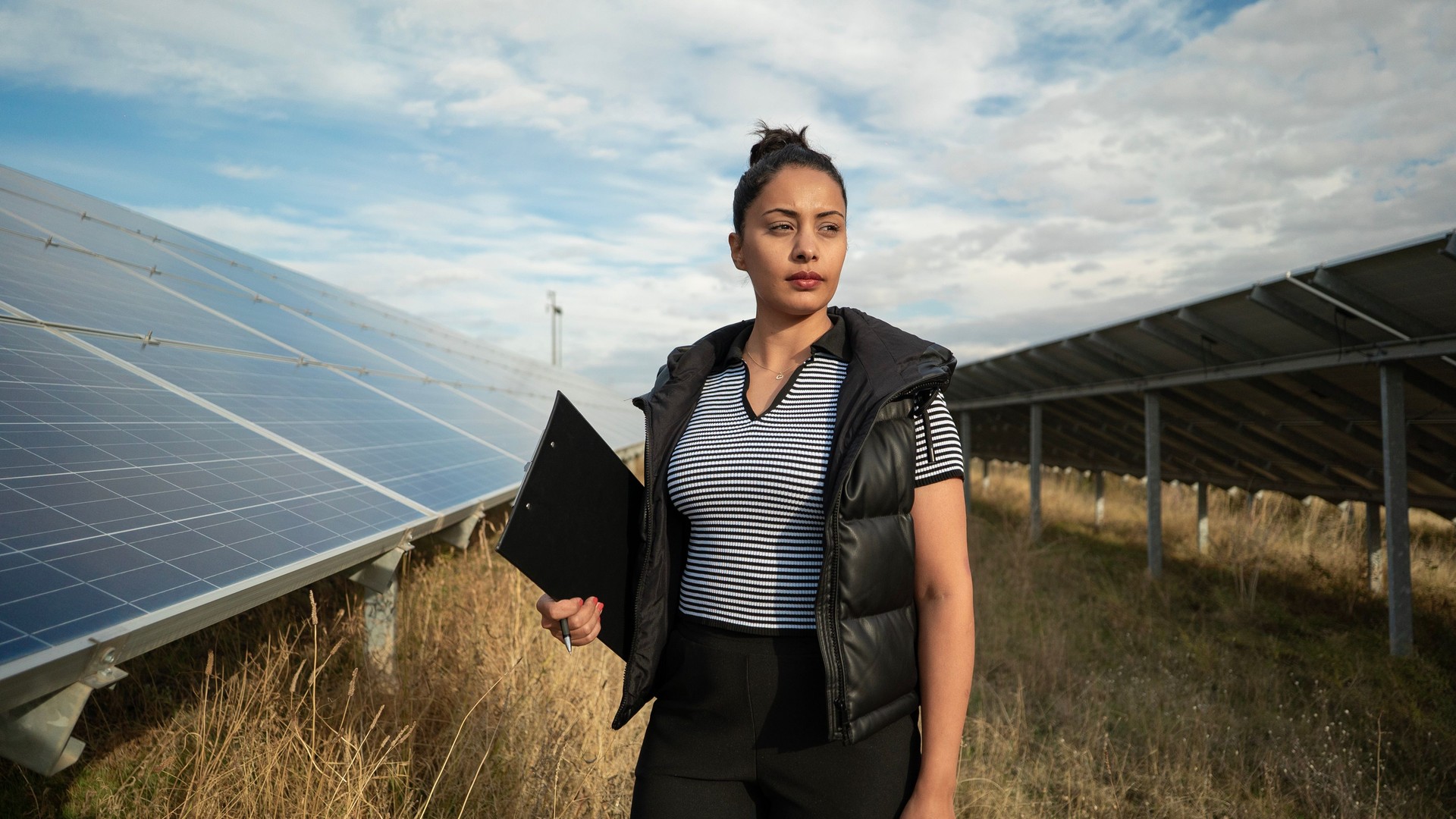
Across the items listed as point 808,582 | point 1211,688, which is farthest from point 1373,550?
point 808,582

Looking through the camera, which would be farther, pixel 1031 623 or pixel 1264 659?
pixel 1031 623

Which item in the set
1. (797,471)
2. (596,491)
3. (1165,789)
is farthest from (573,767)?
(1165,789)

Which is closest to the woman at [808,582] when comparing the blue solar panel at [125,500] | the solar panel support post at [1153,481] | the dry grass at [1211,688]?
the blue solar panel at [125,500]

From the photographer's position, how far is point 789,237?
1898mm

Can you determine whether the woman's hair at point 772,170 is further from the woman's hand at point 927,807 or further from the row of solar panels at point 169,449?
the row of solar panels at point 169,449

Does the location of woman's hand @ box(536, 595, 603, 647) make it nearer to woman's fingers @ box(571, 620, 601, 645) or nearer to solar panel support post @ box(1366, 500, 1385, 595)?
woman's fingers @ box(571, 620, 601, 645)

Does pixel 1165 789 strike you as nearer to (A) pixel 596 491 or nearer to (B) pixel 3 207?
(A) pixel 596 491

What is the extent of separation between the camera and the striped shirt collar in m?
1.93

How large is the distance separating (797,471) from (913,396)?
0.27m

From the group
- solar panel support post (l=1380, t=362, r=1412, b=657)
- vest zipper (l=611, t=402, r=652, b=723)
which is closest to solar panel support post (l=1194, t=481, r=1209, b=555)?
solar panel support post (l=1380, t=362, r=1412, b=657)

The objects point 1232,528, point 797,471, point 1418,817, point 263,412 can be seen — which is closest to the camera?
point 797,471

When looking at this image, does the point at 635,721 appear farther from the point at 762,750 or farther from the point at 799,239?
the point at 799,239

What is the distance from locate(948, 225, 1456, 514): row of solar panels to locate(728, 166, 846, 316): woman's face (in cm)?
529

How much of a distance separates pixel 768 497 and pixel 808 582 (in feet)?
0.59
